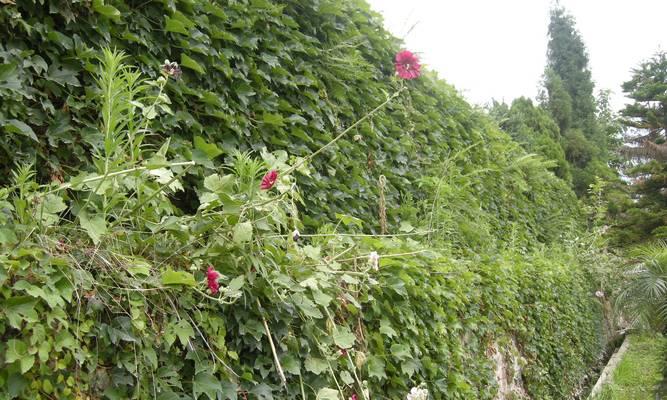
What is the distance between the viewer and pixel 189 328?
4.54 ft

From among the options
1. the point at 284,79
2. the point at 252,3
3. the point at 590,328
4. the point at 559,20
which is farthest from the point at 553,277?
the point at 559,20

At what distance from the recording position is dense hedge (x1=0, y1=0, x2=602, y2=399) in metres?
1.25

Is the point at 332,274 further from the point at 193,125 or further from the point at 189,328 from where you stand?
the point at 193,125

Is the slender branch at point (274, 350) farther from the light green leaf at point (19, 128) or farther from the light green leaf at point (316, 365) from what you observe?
the light green leaf at point (19, 128)

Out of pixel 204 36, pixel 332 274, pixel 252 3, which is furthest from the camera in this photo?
pixel 252 3

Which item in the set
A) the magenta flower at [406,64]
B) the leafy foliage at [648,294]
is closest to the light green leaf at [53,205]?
the magenta flower at [406,64]

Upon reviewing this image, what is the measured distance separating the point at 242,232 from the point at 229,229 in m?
0.09

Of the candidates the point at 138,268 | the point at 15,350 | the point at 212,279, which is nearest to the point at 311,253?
the point at 212,279

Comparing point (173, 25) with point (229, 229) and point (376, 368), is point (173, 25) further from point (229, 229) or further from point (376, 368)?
point (376, 368)

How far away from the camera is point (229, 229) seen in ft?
5.30

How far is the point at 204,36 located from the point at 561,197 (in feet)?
30.3

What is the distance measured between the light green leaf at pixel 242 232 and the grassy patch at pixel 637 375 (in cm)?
473

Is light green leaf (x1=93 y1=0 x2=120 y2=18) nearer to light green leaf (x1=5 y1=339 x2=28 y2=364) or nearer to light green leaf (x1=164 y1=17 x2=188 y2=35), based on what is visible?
light green leaf (x1=164 y1=17 x2=188 y2=35)

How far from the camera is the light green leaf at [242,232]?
60.7 inches
